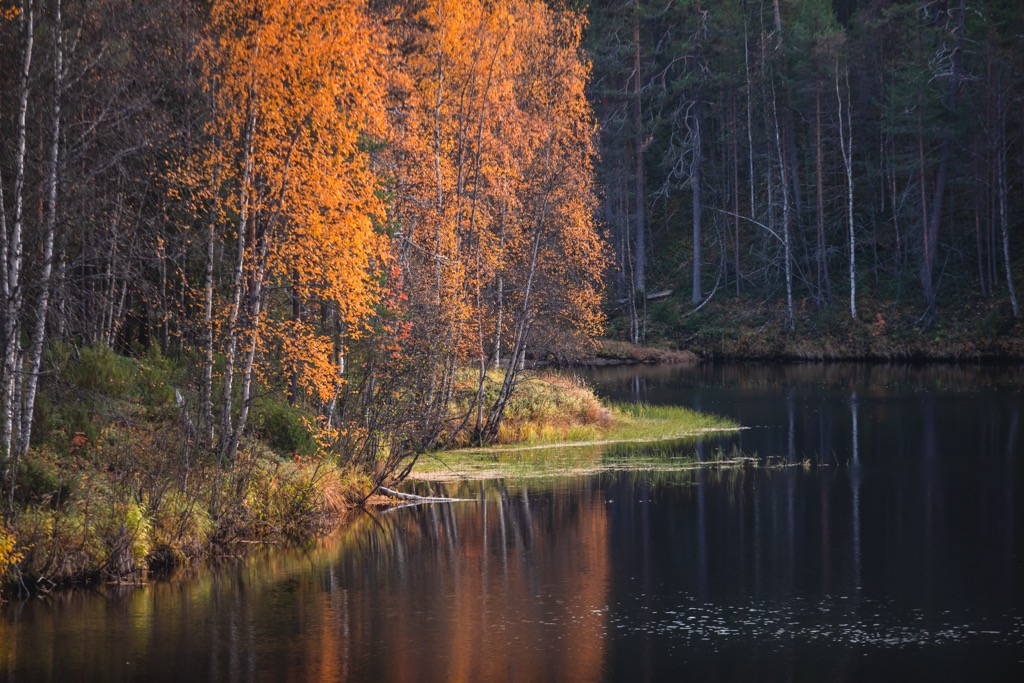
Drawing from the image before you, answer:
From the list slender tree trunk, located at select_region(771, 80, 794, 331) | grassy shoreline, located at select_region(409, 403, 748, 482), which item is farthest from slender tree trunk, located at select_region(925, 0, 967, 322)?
grassy shoreline, located at select_region(409, 403, 748, 482)

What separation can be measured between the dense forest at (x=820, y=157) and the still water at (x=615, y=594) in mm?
31809

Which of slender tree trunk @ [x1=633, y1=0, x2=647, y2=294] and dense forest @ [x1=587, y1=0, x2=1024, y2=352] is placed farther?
slender tree trunk @ [x1=633, y1=0, x2=647, y2=294]

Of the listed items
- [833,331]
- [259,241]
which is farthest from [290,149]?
[833,331]

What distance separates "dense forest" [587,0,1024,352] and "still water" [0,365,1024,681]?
3181cm

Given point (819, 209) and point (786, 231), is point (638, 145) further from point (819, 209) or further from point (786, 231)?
point (819, 209)

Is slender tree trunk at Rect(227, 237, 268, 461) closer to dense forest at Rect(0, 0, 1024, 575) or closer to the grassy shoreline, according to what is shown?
dense forest at Rect(0, 0, 1024, 575)

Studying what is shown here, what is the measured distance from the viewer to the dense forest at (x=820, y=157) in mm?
53219

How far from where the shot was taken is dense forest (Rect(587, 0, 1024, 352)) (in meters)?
53.2

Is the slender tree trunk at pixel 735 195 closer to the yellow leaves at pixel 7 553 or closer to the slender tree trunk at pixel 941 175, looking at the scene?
the slender tree trunk at pixel 941 175

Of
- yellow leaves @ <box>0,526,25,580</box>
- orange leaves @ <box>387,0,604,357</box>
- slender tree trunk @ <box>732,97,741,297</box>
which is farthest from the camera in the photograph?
slender tree trunk @ <box>732,97,741,297</box>

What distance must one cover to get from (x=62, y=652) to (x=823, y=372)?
133 feet

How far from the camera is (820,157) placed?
56969 millimetres

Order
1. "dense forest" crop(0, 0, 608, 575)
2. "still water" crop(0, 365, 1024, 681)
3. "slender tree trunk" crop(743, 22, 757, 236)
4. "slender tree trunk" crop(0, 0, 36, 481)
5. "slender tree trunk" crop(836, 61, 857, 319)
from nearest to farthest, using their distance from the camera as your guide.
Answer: "still water" crop(0, 365, 1024, 681)
"slender tree trunk" crop(0, 0, 36, 481)
"dense forest" crop(0, 0, 608, 575)
"slender tree trunk" crop(836, 61, 857, 319)
"slender tree trunk" crop(743, 22, 757, 236)

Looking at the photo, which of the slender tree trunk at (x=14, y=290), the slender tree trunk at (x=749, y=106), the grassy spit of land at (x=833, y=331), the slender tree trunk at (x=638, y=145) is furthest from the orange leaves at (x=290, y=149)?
the slender tree trunk at (x=749, y=106)
